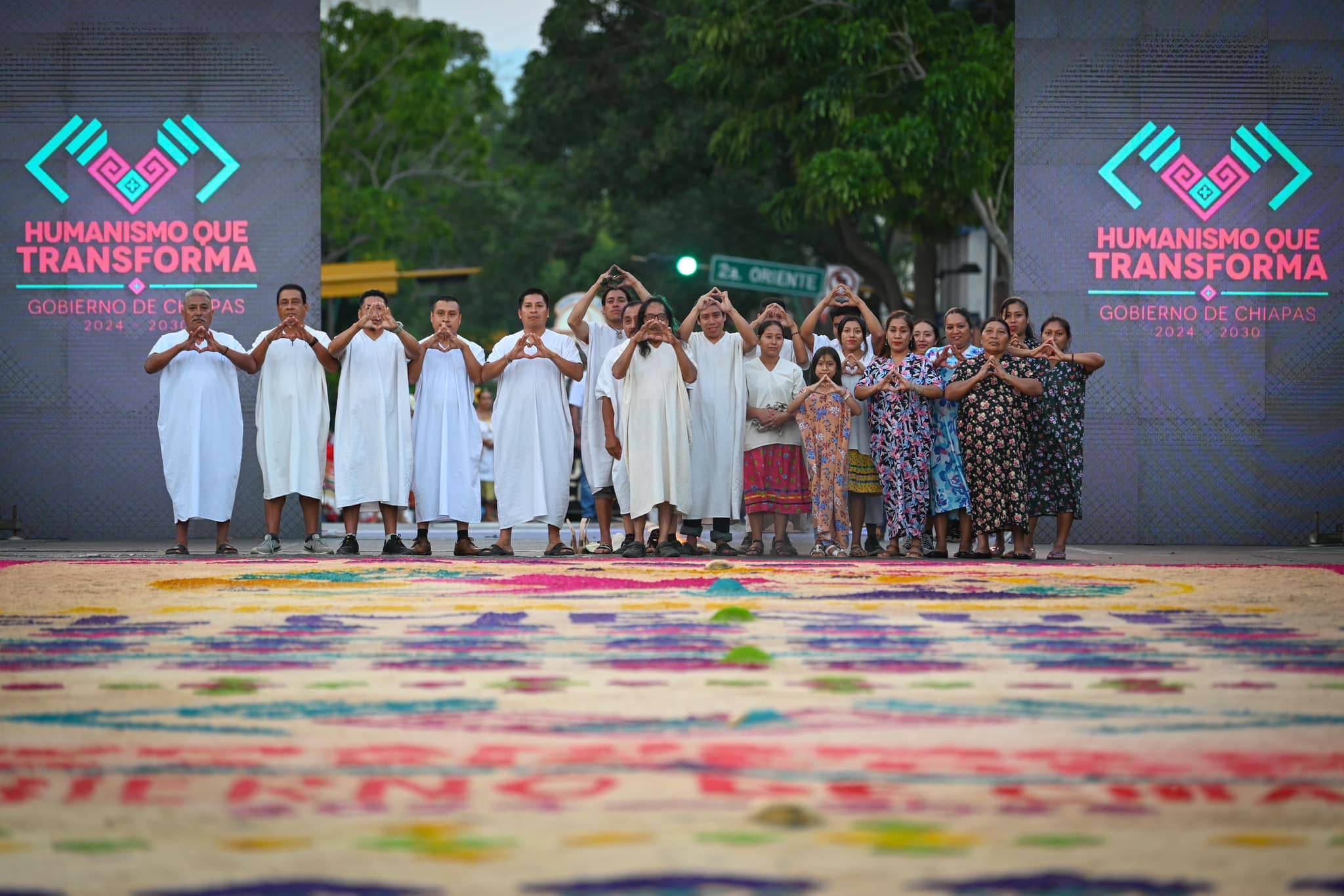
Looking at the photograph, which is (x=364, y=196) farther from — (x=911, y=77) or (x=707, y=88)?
(x=911, y=77)

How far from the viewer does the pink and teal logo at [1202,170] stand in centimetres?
1213

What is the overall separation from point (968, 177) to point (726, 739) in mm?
13641

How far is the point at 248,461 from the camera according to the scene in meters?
12.1

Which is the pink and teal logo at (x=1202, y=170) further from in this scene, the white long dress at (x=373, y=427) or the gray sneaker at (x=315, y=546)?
the gray sneaker at (x=315, y=546)

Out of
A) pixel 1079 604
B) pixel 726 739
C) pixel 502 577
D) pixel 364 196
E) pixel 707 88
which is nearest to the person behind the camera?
pixel 726 739

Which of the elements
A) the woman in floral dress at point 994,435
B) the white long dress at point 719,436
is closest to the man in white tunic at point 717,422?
the white long dress at point 719,436

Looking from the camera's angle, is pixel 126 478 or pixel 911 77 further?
pixel 911 77

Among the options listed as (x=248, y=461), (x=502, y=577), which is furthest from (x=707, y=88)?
(x=502, y=577)

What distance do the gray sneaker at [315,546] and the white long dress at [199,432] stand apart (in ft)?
1.66

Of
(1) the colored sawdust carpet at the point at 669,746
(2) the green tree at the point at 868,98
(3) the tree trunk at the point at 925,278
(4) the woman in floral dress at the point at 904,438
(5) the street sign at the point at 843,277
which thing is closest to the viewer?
(1) the colored sawdust carpet at the point at 669,746

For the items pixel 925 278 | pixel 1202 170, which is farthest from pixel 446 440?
pixel 925 278

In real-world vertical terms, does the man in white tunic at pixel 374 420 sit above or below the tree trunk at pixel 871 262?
below

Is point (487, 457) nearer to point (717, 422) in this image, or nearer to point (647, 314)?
point (717, 422)

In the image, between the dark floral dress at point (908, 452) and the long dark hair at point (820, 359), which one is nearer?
the dark floral dress at point (908, 452)
